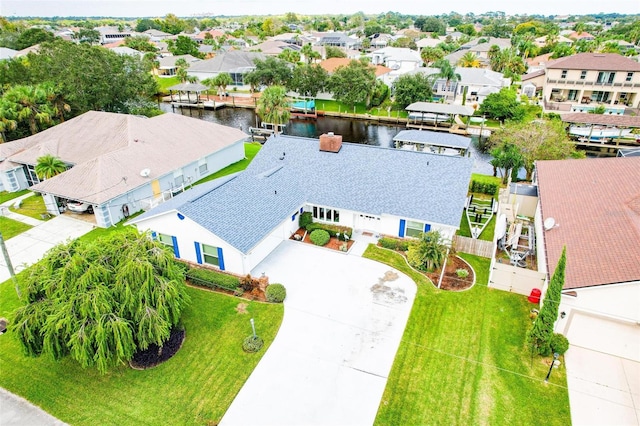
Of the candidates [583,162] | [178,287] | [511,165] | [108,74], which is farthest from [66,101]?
[583,162]

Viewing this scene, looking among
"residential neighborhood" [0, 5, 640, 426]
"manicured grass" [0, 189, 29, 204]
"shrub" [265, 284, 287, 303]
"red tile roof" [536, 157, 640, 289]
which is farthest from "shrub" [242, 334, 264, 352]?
"manicured grass" [0, 189, 29, 204]

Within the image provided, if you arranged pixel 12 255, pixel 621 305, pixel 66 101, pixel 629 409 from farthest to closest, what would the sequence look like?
pixel 66 101 → pixel 12 255 → pixel 621 305 → pixel 629 409

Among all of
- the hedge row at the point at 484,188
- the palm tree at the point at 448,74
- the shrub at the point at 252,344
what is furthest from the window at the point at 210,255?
the palm tree at the point at 448,74

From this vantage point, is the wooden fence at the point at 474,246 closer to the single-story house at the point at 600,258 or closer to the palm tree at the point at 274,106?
the single-story house at the point at 600,258

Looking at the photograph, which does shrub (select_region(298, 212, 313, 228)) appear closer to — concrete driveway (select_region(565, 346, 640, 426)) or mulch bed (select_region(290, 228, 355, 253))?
mulch bed (select_region(290, 228, 355, 253))

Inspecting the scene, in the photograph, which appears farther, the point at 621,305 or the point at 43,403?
the point at 621,305

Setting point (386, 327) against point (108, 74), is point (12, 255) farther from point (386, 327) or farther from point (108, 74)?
point (108, 74)
